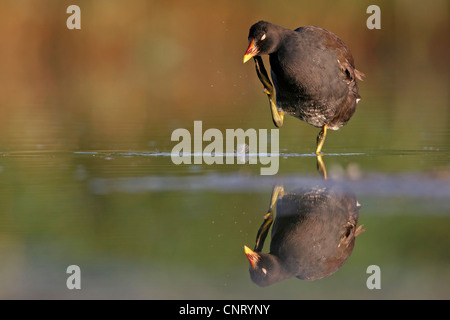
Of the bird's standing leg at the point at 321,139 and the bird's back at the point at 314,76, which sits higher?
the bird's back at the point at 314,76

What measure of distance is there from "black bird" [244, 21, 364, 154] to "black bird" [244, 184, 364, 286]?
168 cm

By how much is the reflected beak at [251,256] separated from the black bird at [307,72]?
270 centimetres

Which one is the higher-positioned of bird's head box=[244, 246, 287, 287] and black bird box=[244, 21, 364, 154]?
black bird box=[244, 21, 364, 154]

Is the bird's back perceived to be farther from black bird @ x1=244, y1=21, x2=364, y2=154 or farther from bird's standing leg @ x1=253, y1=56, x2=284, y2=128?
bird's standing leg @ x1=253, y1=56, x2=284, y2=128

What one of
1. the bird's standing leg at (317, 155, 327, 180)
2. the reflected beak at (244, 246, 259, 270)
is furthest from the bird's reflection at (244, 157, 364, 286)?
the bird's standing leg at (317, 155, 327, 180)

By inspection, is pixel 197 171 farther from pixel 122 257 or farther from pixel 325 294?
pixel 325 294

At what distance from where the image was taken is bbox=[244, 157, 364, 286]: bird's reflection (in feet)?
13.3

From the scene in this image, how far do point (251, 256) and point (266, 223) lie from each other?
690mm

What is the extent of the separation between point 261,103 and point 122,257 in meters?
9.34

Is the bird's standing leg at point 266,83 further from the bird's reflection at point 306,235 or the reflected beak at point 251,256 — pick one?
the reflected beak at point 251,256

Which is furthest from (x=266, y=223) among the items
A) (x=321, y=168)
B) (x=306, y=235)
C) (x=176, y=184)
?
(x=321, y=168)

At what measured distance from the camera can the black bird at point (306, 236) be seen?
13.3 feet

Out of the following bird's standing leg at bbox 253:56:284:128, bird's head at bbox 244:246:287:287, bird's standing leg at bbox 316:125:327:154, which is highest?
bird's standing leg at bbox 253:56:284:128

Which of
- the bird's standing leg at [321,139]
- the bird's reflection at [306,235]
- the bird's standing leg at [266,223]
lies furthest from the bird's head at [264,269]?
the bird's standing leg at [321,139]
